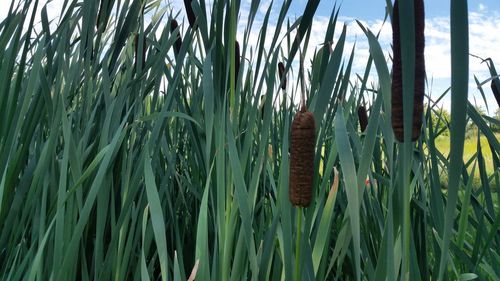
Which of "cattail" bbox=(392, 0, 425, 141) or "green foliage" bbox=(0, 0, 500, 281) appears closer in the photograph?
"cattail" bbox=(392, 0, 425, 141)

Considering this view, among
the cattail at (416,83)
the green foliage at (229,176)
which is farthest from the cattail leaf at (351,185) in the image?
the cattail at (416,83)

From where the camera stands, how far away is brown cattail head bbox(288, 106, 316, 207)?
49 cm

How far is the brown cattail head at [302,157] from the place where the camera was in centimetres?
49

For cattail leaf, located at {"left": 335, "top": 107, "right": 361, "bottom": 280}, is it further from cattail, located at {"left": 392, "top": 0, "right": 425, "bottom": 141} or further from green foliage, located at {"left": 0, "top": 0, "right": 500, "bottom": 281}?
cattail, located at {"left": 392, "top": 0, "right": 425, "bottom": 141}

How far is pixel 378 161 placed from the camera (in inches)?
46.7

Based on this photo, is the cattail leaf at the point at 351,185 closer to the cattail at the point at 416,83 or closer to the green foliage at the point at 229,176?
the green foliage at the point at 229,176

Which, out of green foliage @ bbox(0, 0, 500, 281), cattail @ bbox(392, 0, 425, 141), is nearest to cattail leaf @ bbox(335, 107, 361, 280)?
green foliage @ bbox(0, 0, 500, 281)

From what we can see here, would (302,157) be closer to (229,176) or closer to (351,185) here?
(351,185)

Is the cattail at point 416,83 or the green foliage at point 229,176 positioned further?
the green foliage at point 229,176

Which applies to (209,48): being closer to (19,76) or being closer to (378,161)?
(19,76)

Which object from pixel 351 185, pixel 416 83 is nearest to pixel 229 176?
pixel 351 185

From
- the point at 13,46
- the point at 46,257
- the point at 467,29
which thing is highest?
the point at 13,46

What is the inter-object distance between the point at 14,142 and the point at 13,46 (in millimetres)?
163

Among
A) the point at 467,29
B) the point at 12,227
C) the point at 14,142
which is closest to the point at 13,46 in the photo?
the point at 14,142
